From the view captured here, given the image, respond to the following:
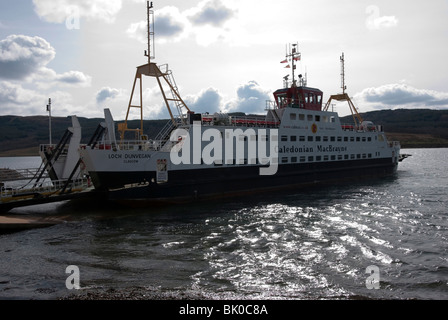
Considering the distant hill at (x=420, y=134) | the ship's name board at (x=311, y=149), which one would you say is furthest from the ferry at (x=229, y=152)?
the distant hill at (x=420, y=134)

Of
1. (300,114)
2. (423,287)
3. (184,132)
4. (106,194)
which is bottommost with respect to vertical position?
(423,287)

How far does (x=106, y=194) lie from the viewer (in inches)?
789

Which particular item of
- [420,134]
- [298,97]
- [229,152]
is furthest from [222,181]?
[420,134]

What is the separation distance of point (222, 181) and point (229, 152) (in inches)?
91.3

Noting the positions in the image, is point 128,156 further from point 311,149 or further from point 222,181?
point 311,149

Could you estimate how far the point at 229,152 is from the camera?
24.4 m

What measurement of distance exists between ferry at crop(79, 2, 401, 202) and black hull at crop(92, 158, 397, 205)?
0.20 ft

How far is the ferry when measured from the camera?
807 inches

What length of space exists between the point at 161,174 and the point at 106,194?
146 inches

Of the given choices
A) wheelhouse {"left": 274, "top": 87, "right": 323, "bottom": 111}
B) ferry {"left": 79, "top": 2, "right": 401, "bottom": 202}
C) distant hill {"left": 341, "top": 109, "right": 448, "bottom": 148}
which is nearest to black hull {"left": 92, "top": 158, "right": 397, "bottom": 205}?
ferry {"left": 79, "top": 2, "right": 401, "bottom": 202}

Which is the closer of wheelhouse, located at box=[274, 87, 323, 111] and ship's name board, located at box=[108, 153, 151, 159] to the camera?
ship's name board, located at box=[108, 153, 151, 159]

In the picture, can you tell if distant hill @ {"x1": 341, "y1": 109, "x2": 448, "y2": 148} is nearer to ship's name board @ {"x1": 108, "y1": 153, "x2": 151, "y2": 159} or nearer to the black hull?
the black hull

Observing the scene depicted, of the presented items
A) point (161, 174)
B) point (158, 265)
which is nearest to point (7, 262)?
point (158, 265)
